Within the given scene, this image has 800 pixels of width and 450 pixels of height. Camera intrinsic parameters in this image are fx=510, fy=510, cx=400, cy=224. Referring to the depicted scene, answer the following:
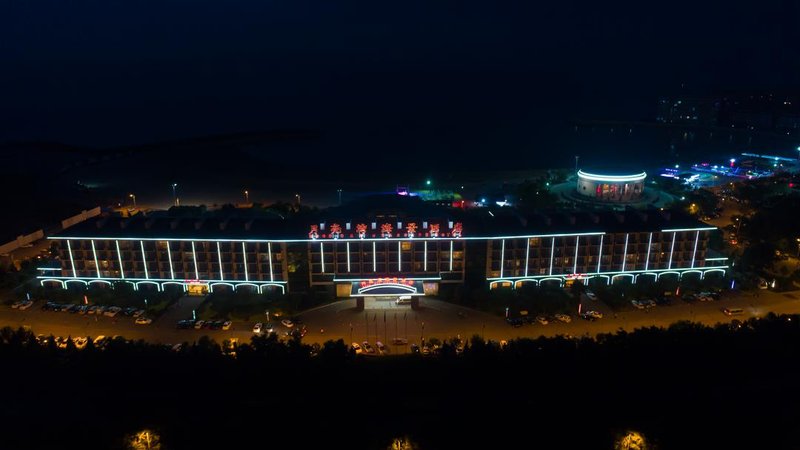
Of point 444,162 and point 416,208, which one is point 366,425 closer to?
point 416,208

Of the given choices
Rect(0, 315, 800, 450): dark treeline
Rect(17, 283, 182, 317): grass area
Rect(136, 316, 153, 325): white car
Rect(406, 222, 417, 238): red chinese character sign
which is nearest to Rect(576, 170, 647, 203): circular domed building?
Rect(0, 315, 800, 450): dark treeline

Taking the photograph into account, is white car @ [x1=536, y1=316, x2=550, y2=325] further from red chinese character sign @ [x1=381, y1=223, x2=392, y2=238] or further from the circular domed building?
the circular domed building

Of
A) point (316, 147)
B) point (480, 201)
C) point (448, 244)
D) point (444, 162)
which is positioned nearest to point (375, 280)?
point (448, 244)

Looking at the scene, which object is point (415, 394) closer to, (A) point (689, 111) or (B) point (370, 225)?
(B) point (370, 225)

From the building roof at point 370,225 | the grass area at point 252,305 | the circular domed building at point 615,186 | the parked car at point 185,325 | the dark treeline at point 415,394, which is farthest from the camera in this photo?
the circular domed building at point 615,186

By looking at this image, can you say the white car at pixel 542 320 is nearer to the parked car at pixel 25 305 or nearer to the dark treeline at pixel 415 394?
the dark treeline at pixel 415 394

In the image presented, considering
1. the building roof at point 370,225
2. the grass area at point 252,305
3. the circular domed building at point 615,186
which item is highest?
the building roof at point 370,225

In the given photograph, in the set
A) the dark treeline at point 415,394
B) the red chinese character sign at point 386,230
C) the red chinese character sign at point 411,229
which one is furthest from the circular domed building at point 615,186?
the red chinese character sign at point 386,230
